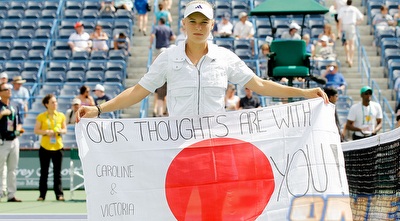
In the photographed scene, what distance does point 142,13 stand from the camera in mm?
27484

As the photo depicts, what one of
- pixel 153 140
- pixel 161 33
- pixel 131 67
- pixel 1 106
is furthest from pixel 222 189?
pixel 131 67

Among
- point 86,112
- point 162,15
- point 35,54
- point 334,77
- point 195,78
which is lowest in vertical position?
point 86,112

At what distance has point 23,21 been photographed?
28.2 metres

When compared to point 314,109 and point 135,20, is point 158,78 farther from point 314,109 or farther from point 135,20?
point 135,20

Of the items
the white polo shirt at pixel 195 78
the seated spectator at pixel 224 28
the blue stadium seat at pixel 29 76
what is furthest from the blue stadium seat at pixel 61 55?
the white polo shirt at pixel 195 78

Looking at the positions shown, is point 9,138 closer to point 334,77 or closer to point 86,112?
point 334,77

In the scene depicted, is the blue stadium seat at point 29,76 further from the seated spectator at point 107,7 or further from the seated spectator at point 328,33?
the seated spectator at point 328,33

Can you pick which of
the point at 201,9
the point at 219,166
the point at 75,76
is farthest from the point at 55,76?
the point at 201,9

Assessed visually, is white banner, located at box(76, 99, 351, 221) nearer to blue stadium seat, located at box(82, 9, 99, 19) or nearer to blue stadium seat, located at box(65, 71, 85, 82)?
blue stadium seat, located at box(65, 71, 85, 82)

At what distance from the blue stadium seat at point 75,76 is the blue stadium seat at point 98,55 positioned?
0.84 m

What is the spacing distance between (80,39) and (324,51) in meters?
6.59

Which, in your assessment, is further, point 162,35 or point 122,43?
point 122,43

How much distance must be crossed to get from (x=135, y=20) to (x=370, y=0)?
694cm

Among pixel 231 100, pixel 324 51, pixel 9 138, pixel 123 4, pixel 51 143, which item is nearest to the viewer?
pixel 9 138
